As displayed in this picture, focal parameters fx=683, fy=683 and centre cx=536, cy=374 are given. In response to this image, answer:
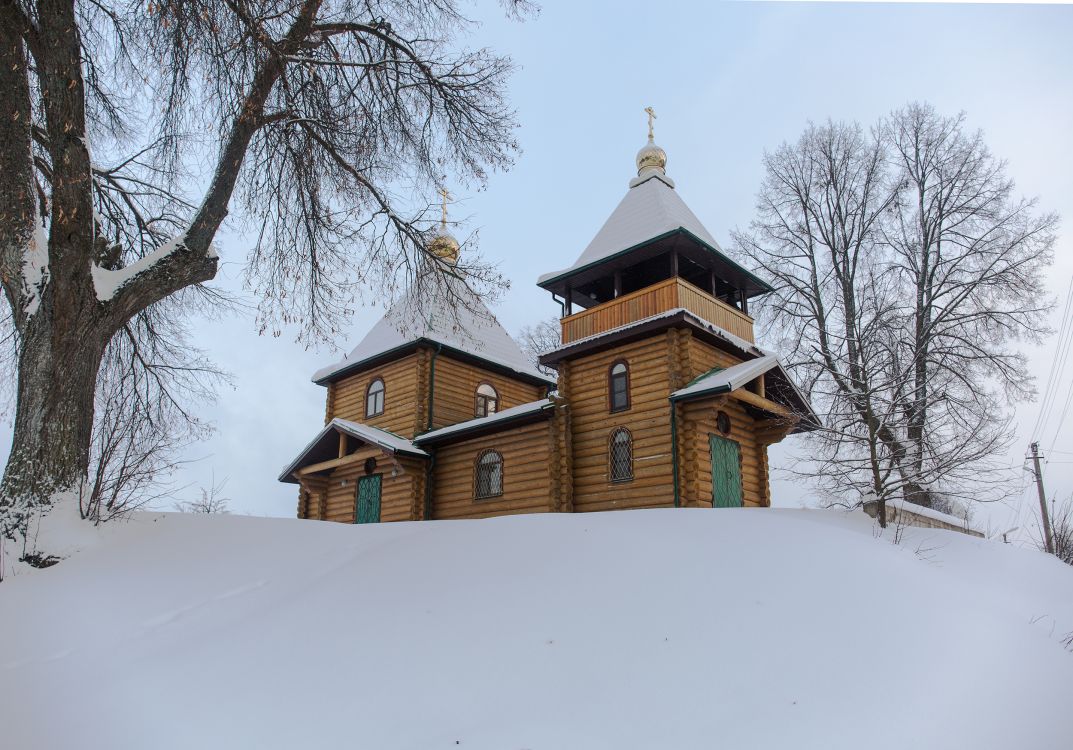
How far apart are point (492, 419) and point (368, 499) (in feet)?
15.2

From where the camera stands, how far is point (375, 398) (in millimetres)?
20078

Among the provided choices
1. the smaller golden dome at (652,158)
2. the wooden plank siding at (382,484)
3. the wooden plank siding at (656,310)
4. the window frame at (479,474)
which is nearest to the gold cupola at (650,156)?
the smaller golden dome at (652,158)

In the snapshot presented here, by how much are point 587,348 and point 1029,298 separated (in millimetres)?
12487

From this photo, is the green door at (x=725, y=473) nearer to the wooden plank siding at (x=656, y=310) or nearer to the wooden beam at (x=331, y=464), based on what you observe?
the wooden plank siding at (x=656, y=310)

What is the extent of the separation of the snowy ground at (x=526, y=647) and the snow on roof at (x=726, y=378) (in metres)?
5.87

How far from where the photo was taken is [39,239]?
22.8ft

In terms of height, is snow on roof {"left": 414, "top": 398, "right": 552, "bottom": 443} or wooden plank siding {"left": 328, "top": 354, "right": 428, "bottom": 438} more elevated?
wooden plank siding {"left": 328, "top": 354, "right": 428, "bottom": 438}

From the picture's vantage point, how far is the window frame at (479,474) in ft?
54.0

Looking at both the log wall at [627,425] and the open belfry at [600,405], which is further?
the open belfry at [600,405]

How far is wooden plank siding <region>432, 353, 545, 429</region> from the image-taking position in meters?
18.9

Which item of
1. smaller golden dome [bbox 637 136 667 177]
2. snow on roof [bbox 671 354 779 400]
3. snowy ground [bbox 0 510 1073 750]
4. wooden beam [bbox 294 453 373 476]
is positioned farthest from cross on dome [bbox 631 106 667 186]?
snowy ground [bbox 0 510 1073 750]

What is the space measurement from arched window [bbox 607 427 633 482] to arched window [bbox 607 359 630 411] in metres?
0.59

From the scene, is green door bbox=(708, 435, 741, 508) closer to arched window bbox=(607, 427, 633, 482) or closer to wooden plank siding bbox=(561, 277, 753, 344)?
arched window bbox=(607, 427, 633, 482)

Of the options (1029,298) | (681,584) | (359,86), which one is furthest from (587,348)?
(1029,298)
